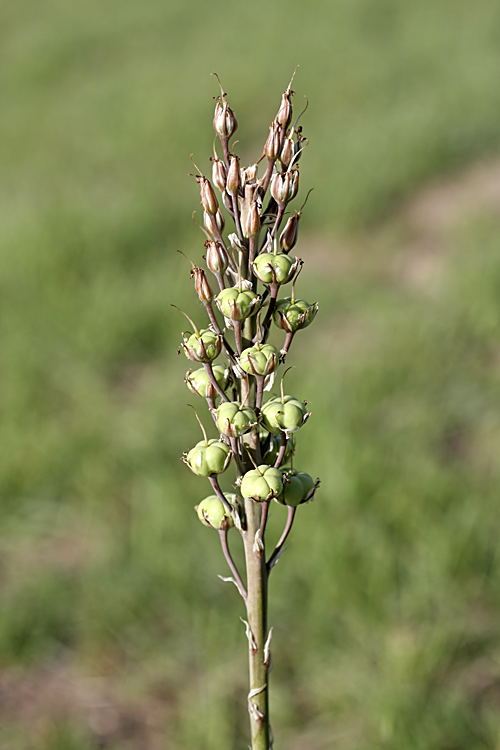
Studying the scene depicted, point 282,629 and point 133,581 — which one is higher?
point 133,581

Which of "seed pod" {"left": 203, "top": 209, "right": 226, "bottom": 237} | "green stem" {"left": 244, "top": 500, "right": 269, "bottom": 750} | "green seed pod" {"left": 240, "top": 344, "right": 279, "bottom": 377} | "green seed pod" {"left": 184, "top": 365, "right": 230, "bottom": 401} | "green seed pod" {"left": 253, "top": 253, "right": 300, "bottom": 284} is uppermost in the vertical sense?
"seed pod" {"left": 203, "top": 209, "right": 226, "bottom": 237}

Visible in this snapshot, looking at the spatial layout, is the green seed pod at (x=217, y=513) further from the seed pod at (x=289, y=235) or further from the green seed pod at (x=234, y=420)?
the seed pod at (x=289, y=235)

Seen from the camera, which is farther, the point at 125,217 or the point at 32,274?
the point at 125,217

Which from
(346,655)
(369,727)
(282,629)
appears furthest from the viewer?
(282,629)

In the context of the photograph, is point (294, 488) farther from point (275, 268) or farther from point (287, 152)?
point (287, 152)

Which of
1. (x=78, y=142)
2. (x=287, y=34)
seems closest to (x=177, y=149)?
(x=78, y=142)

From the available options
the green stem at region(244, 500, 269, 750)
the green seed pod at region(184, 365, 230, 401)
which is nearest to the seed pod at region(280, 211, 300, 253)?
the green seed pod at region(184, 365, 230, 401)

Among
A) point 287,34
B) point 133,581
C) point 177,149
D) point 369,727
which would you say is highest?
point 287,34

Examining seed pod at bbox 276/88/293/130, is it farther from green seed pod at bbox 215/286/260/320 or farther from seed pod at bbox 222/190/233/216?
green seed pod at bbox 215/286/260/320

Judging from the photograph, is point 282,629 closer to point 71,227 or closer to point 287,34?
point 71,227
